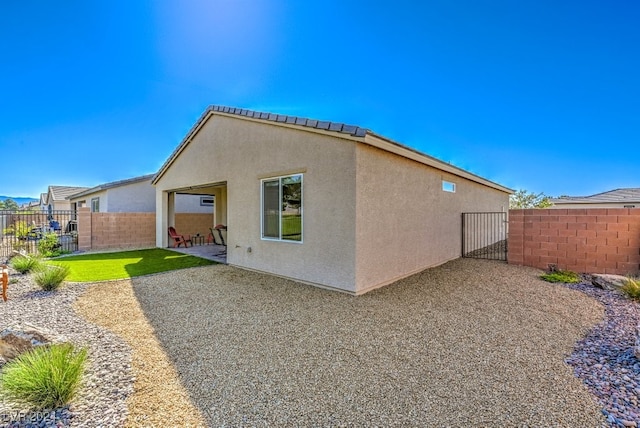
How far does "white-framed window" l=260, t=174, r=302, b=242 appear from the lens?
7969 mm

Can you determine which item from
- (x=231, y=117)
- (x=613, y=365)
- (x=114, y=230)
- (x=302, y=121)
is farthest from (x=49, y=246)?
(x=613, y=365)

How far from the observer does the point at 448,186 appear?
11492 millimetres

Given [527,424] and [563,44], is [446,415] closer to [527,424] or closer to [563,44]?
[527,424]

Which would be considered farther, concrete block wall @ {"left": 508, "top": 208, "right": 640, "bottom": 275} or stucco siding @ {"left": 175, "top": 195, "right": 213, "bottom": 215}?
stucco siding @ {"left": 175, "top": 195, "right": 213, "bottom": 215}

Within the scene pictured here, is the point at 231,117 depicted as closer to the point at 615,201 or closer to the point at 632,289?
the point at 632,289

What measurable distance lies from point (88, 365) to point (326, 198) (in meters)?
5.25

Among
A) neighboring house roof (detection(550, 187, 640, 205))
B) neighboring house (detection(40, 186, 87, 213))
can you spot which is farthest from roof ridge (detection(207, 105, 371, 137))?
neighboring house roof (detection(550, 187, 640, 205))

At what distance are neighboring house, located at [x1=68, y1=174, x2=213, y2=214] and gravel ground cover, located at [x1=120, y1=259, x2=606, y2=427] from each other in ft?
41.3

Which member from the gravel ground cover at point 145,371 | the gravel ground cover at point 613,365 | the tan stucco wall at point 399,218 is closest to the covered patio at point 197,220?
the gravel ground cover at point 145,371

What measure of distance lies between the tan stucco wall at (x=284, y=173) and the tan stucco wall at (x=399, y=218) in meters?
0.38

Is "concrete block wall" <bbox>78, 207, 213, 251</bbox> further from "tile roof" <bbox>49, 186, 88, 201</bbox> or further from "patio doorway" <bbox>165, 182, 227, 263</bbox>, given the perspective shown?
"tile roof" <bbox>49, 186, 88, 201</bbox>

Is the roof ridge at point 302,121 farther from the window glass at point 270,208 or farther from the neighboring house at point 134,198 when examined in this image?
the neighboring house at point 134,198

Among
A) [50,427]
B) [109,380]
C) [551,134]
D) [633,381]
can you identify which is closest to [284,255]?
[109,380]

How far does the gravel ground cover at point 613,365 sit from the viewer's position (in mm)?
2914
